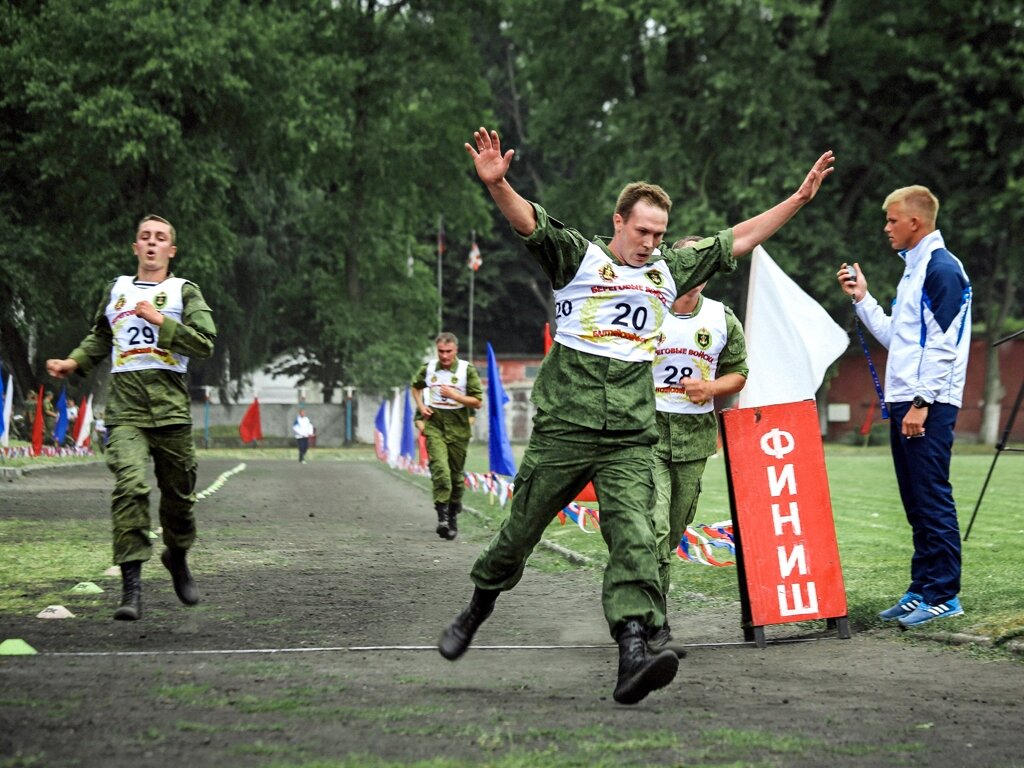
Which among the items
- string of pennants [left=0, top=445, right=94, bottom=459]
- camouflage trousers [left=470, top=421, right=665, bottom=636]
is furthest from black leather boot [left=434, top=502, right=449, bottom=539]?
string of pennants [left=0, top=445, right=94, bottom=459]

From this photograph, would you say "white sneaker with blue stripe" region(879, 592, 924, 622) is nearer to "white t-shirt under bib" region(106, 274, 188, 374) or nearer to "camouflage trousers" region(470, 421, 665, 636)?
"camouflage trousers" region(470, 421, 665, 636)

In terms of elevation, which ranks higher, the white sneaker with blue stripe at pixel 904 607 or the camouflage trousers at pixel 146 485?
the camouflage trousers at pixel 146 485

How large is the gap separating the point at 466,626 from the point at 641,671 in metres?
1.18

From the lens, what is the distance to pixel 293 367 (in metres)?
60.8

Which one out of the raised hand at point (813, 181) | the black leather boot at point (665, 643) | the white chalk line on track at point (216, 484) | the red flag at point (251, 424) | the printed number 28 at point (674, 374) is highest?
the raised hand at point (813, 181)

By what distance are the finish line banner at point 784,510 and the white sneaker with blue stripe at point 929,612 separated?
359 millimetres

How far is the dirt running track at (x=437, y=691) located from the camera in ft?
15.1

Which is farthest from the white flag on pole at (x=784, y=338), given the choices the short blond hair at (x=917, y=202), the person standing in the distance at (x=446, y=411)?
the person standing in the distance at (x=446, y=411)

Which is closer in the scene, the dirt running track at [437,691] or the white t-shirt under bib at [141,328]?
the dirt running track at [437,691]

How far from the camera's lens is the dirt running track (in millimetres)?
4605

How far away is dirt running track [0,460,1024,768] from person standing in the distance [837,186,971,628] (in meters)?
0.56

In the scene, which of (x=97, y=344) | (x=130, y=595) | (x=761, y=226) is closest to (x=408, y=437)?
(x=97, y=344)

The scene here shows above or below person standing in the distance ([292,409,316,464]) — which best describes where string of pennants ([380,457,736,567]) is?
Answer: below

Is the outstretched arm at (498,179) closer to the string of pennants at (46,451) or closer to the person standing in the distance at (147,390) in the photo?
the person standing in the distance at (147,390)
